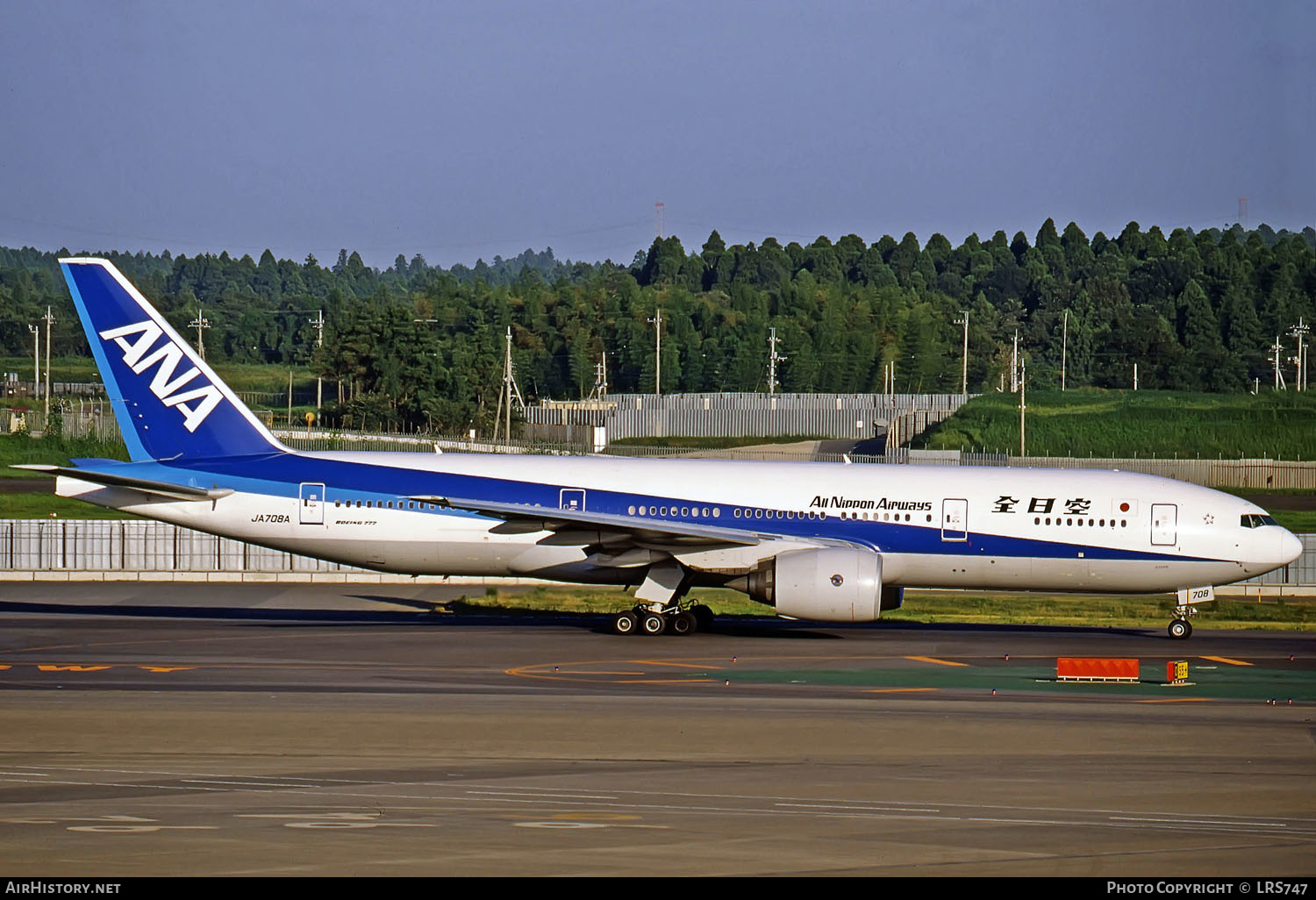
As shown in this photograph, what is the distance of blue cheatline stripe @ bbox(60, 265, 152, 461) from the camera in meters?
30.8

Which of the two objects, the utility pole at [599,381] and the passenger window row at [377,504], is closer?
the passenger window row at [377,504]

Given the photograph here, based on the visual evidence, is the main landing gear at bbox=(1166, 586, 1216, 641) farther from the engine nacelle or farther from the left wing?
the left wing

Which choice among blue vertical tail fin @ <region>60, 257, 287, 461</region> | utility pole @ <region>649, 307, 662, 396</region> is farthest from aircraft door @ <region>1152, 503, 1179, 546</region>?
utility pole @ <region>649, 307, 662, 396</region>

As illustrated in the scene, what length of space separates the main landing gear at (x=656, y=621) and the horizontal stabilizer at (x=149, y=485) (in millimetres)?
8675

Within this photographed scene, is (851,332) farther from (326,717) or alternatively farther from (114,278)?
(326,717)

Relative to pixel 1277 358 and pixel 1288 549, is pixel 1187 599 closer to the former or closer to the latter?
pixel 1288 549

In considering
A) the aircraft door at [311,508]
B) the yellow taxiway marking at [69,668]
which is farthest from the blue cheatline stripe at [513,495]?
the yellow taxiway marking at [69,668]

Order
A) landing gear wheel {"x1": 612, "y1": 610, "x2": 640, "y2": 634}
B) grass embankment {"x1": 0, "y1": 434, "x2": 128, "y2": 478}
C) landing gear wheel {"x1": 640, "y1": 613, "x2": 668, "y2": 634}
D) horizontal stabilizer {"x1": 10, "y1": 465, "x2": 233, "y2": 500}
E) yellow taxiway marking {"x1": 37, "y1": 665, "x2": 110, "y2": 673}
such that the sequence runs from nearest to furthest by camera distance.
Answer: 1. yellow taxiway marking {"x1": 37, "y1": 665, "x2": 110, "y2": 673}
2. horizontal stabilizer {"x1": 10, "y1": 465, "x2": 233, "y2": 500}
3. landing gear wheel {"x1": 640, "y1": 613, "x2": 668, "y2": 634}
4. landing gear wheel {"x1": 612, "y1": 610, "x2": 640, "y2": 634}
5. grass embankment {"x1": 0, "y1": 434, "x2": 128, "y2": 478}

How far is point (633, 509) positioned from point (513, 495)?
8.14 feet

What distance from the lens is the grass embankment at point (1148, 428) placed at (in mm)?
84500

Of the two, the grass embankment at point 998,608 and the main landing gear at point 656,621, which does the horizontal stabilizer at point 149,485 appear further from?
the main landing gear at point 656,621

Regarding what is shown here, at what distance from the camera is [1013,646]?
28.8 meters

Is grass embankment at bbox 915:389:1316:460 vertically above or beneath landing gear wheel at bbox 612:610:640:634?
above

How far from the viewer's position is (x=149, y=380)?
102 ft
